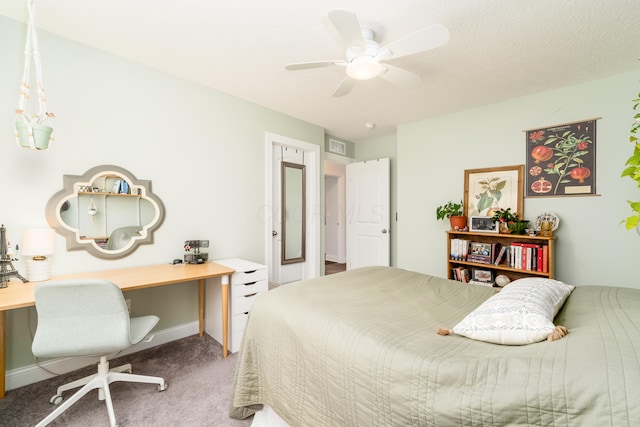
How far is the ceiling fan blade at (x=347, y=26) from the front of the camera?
1340 mm

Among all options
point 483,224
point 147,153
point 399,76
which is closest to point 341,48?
point 399,76

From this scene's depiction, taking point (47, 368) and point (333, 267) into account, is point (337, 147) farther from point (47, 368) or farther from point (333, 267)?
point (47, 368)

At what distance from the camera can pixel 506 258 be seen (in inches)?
112

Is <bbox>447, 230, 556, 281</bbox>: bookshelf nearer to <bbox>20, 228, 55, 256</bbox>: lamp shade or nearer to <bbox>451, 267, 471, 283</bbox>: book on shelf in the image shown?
<bbox>451, 267, 471, 283</bbox>: book on shelf

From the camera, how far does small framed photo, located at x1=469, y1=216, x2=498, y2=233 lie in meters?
2.93

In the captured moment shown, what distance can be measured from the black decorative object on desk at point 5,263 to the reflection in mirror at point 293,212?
2.40m

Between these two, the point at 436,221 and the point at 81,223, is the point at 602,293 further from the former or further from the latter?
the point at 81,223

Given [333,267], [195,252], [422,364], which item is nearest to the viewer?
[422,364]

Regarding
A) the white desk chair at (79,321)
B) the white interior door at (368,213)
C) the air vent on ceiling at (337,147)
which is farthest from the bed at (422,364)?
the air vent on ceiling at (337,147)

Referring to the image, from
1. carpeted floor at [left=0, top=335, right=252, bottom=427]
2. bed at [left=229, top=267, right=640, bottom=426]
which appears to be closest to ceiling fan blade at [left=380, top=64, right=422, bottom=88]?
bed at [left=229, top=267, right=640, bottom=426]

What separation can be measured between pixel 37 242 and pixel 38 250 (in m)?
0.05

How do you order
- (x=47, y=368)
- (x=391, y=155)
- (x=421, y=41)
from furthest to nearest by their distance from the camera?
(x=391, y=155), (x=47, y=368), (x=421, y=41)

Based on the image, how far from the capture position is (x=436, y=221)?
357 cm

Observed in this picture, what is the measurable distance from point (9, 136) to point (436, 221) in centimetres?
408
